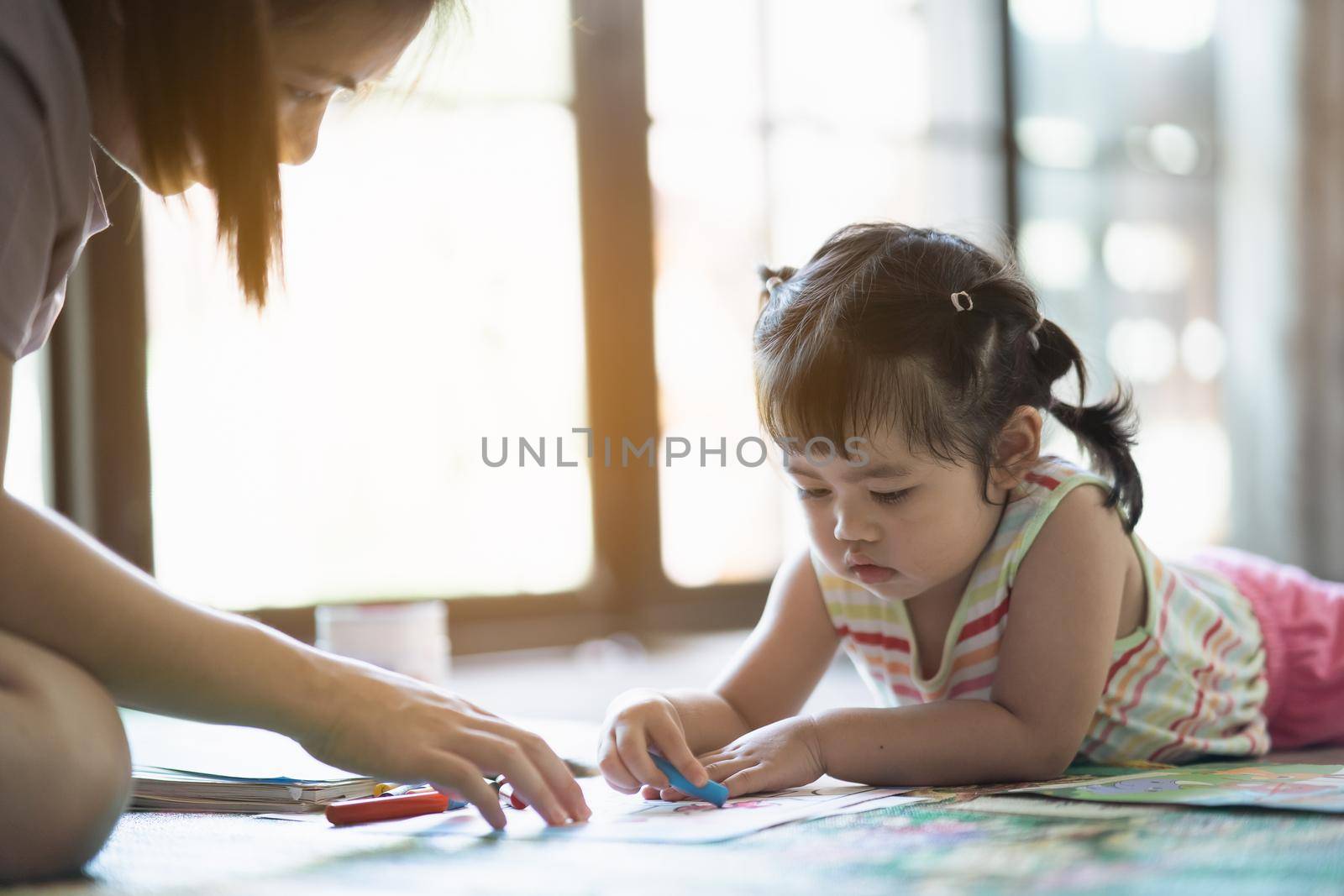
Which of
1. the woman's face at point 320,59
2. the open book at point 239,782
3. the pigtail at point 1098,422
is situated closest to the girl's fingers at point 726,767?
the open book at point 239,782

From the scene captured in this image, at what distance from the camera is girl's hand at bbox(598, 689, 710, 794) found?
78 cm

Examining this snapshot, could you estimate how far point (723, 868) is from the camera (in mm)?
593

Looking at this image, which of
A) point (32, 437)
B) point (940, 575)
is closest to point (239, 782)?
point (940, 575)

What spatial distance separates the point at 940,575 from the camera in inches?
35.5

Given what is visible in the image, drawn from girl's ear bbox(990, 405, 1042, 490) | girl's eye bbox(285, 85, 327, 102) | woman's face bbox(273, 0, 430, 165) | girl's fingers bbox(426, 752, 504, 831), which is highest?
woman's face bbox(273, 0, 430, 165)

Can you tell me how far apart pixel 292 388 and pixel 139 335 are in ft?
0.74

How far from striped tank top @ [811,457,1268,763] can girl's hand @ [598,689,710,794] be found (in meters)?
0.24

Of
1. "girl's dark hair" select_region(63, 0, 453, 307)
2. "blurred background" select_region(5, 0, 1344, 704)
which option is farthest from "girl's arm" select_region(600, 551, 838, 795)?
"blurred background" select_region(5, 0, 1344, 704)

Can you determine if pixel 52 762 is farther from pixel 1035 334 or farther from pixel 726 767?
pixel 1035 334

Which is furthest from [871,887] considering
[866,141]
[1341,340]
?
[1341,340]

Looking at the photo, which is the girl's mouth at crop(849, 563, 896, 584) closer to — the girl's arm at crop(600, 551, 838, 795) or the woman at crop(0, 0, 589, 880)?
the girl's arm at crop(600, 551, 838, 795)

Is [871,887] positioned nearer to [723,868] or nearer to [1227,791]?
[723,868]

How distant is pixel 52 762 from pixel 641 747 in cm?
33

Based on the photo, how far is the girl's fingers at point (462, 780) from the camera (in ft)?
2.12
